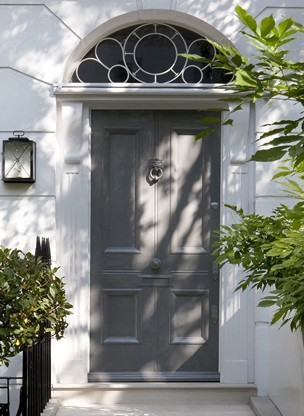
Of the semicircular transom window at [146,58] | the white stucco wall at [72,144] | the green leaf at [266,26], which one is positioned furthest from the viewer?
the semicircular transom window at [146,58]

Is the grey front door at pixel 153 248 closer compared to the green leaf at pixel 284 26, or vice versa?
the green leaf at pixel 284 26

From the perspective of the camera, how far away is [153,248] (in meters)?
6.96

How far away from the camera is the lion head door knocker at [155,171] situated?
6969mm

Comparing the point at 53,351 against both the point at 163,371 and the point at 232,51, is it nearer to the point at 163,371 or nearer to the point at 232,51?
the point at 163,371

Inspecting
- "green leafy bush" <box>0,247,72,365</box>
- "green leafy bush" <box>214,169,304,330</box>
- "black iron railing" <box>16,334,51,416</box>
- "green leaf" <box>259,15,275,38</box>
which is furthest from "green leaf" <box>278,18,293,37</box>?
"black iron railing" <box>16,334,51,416</box>

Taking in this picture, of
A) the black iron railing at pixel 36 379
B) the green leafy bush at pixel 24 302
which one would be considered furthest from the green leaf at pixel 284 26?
the black iron railing at pixel 36 379

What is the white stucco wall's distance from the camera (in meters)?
6.77

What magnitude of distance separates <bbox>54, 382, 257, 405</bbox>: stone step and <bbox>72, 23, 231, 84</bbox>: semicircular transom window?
2.47 meters

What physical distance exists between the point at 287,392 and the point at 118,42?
3.18 metres

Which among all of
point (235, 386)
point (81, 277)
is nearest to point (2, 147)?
point (81, 277)

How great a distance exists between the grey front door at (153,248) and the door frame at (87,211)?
129mm

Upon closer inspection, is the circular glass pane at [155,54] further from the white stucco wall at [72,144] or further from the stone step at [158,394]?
the stone step at [158,394]

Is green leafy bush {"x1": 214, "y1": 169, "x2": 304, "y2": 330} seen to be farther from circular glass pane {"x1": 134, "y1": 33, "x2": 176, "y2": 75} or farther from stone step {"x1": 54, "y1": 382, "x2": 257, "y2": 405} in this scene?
circular glass pane {"x1": 134, "y1": 33, "x2": 176, "y2": 75}

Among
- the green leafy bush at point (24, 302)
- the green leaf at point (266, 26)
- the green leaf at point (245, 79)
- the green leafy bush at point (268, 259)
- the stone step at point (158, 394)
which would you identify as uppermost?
the green leaf at point (266, 26)
